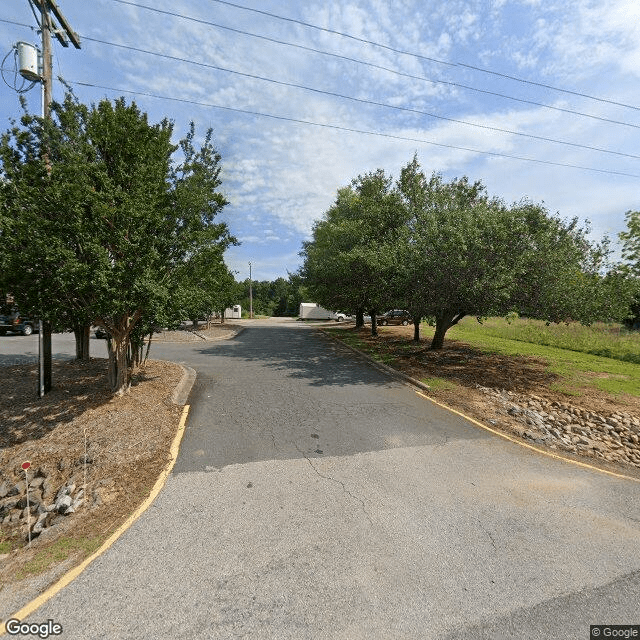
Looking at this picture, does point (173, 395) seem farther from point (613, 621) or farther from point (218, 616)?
point (613, 621)

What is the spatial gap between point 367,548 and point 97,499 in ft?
10.8

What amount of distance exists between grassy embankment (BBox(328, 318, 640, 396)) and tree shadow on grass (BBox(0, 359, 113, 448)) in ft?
28.5

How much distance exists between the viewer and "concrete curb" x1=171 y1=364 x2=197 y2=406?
307 inches

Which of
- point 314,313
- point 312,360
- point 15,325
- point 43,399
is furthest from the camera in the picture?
point 314,313

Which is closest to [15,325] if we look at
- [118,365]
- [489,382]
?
[118,365]

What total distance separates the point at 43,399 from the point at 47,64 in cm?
735

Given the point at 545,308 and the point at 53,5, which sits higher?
the point at 53,5

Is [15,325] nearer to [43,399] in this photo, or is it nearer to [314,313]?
[43,399]

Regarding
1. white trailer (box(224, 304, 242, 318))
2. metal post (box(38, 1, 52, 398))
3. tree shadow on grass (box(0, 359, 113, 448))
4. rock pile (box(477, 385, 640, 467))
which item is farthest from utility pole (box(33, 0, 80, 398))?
white trailer (box(224, 304, 242, 318))

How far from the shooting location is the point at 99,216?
19.2 ft

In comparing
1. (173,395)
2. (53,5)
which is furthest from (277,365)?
(53,5)

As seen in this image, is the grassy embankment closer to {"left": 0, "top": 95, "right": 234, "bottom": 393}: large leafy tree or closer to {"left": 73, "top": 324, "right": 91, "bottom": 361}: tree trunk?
{"left": 0, "top": 95, "right": 234, "bottom": 393}: large leafy tree

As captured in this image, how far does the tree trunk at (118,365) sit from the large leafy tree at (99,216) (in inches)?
12.9

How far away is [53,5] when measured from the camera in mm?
7270
